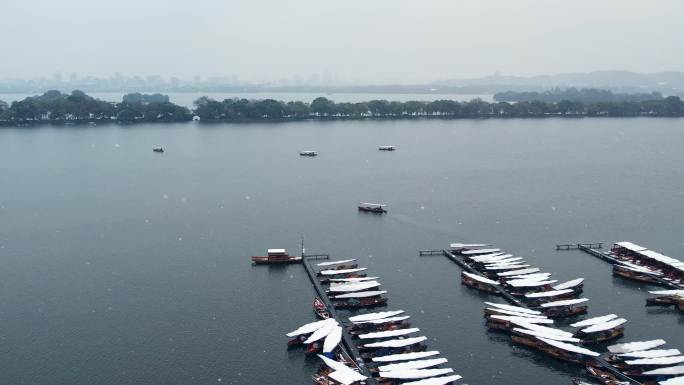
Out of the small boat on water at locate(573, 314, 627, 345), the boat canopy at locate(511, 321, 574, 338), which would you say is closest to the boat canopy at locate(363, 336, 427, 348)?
the boat canopy at locate(511, 321, 574, 338)

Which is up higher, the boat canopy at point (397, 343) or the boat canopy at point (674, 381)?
the boat canopy at point (397, 343)

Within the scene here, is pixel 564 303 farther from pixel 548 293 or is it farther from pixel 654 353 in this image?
pixel 654 353

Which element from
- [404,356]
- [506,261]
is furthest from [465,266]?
[404,356]

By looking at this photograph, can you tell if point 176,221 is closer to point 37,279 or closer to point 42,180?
point 37,279

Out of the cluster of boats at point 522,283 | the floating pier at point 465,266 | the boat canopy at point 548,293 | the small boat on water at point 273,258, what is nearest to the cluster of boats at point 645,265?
the cluster of boats at point 522,283

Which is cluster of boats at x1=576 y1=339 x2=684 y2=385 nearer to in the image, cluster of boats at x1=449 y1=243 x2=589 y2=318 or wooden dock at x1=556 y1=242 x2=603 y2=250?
cluster of boats at x1=449 y1=243 x2=589 y2=318

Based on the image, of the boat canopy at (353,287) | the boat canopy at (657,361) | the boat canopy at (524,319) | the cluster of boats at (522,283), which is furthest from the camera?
the boat canopy at (353,287)

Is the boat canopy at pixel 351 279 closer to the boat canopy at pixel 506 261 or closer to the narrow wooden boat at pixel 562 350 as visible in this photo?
the boat canopy at pixel 506 261
